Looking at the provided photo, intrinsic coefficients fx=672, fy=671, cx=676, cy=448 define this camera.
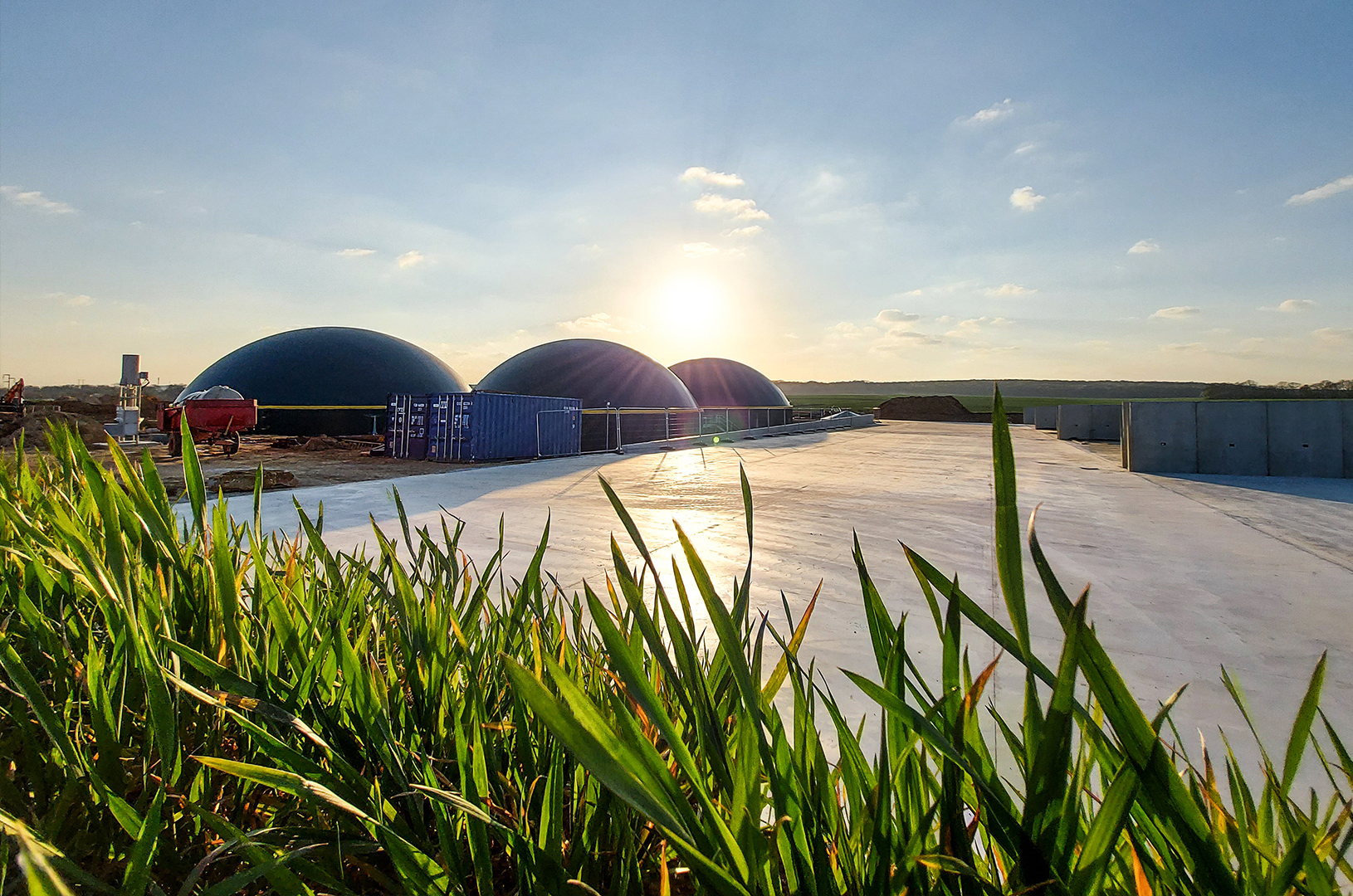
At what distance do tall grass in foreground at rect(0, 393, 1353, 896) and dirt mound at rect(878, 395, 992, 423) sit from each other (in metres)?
71.8

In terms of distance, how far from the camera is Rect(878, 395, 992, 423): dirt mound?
70.1m

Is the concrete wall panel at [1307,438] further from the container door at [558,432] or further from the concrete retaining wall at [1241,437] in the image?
the container door at [558,432]

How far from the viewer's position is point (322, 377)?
34000 mm

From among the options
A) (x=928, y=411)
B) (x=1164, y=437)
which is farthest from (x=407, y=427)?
(x=928, y=411)

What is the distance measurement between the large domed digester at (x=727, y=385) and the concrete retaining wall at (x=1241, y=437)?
31326 millimetres

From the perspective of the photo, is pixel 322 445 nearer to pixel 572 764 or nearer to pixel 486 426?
pixel 486 426

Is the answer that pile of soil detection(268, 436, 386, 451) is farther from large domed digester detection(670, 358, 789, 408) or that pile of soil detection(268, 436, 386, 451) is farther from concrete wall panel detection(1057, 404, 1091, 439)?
concrete wall panel detection(1057, 404, 1091, 439)

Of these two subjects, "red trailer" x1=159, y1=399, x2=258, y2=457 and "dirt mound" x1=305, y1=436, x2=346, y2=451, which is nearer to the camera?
"red trailer" x1=159, y1=399, x2=258, y2=457

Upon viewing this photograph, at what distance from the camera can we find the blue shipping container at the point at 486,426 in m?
18.2

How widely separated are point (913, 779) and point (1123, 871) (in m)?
0.27

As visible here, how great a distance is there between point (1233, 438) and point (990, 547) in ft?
37.3

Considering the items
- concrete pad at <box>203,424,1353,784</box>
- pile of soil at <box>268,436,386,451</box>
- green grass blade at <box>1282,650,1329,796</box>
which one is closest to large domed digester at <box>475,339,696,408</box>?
pile of soil at <box>268,436,386,451</box>

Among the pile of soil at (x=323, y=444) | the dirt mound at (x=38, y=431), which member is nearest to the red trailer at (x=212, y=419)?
the dirt mound at (x=38, y=431)

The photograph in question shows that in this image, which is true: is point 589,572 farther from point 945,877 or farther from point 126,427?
point 126,427
